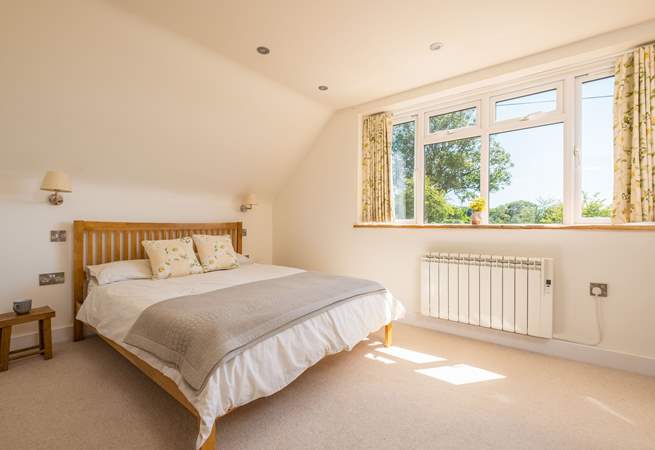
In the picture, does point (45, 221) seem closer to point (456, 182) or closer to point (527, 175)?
point (456, 182)

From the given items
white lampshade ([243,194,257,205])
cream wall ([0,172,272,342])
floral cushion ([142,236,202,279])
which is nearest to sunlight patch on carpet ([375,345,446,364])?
floral cushion ([142,236,202,279])

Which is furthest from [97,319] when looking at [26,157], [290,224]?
[290,224]

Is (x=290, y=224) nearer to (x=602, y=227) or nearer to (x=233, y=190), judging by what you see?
(x=233, y=190)

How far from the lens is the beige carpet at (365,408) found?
143 cm

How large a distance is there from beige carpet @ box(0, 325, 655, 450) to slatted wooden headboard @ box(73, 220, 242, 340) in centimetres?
67

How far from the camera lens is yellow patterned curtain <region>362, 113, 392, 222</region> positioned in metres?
3.38

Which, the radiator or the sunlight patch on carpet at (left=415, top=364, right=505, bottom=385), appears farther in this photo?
the radiator

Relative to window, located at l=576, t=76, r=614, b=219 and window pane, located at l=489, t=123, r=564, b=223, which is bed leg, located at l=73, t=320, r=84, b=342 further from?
window, located at l=576, t=76, r=614, b=219

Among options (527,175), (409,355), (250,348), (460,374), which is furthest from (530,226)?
(250,348)

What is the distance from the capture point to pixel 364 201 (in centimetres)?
357

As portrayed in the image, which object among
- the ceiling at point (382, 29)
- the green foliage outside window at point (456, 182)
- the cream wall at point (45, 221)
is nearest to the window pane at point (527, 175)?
the green foliage outside window at point (456, 182)

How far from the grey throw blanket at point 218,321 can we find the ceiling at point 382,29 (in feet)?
6.17

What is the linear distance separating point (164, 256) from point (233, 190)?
148cm

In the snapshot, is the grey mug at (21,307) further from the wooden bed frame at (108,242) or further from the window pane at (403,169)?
the window pane at (403,169)
